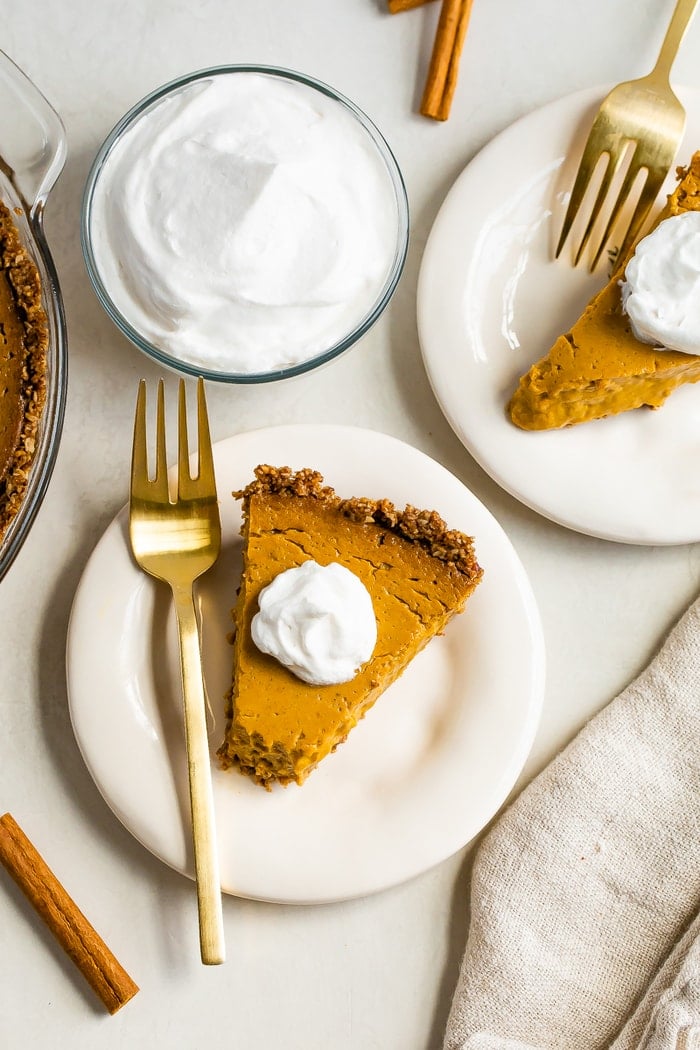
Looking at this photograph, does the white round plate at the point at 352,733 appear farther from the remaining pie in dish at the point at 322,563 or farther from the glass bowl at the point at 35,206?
the glass bowl at the point at 35,206

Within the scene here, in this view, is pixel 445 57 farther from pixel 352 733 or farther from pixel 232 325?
pixel 352 733

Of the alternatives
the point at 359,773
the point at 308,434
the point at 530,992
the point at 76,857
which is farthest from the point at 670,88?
the point at 76,857

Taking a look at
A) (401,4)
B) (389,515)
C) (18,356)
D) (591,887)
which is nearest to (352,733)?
(389,515)

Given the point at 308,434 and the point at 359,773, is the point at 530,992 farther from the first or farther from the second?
the point at 308,434

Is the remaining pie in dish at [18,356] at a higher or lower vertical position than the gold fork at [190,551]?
higher

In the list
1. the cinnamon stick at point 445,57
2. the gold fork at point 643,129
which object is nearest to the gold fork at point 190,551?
the cinnamon stick at point 445,57

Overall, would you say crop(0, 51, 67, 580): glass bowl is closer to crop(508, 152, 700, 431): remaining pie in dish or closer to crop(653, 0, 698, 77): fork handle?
crop(508, 152, 700, 431): remaining pie in dish
